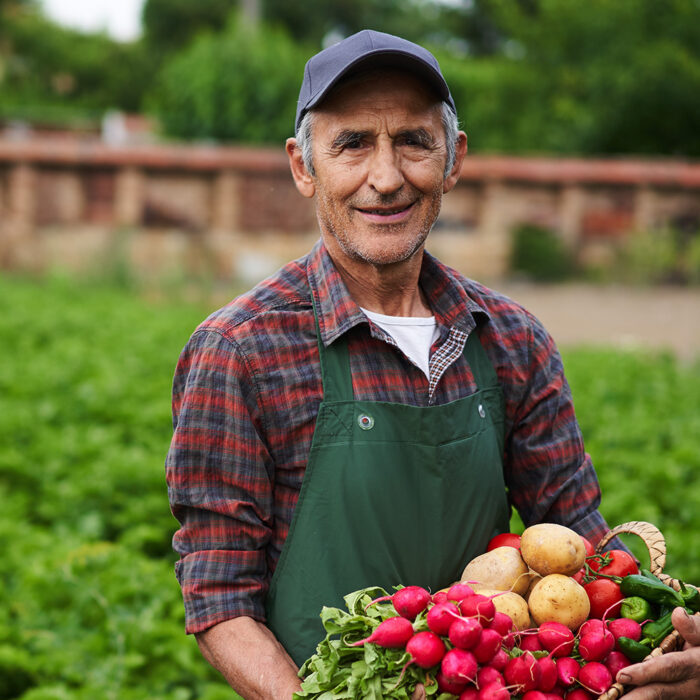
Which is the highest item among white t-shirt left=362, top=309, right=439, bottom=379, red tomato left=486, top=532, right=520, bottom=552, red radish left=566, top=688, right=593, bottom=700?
white t-shirt left=362, top=309, right=439, bottom=379

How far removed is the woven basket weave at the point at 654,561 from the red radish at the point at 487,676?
0.22 meters

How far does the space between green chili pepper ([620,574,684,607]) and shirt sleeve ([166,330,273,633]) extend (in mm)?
783

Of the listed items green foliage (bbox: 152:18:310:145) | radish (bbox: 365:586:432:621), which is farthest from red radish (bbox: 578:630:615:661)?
green foliage (bbox: 152:18:310:145)

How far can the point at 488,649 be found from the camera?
176 centimetres

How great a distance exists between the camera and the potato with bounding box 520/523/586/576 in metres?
2.03

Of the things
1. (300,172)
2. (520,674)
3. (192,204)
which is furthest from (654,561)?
(192,204)

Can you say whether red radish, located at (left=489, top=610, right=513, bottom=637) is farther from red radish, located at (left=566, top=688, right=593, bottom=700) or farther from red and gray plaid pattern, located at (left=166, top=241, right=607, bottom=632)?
red and gray plaid pattern, located at (left=166, top=241, right=607, bottom=632)

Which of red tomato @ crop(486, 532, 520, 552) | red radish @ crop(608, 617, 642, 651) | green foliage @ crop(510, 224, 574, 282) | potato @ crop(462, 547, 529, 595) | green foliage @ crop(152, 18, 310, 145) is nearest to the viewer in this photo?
red radish @ crop(608, 617, 642, 651)

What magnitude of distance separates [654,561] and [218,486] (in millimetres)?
970

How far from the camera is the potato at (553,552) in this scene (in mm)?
2033

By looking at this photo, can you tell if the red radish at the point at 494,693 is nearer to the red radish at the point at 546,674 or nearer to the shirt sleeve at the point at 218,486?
the red radish at the point at 546,674

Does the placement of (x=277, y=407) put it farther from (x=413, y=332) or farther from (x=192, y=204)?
(x=192, y=204)

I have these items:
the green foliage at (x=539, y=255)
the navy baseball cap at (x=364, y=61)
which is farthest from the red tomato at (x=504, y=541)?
the green foliage at (x=539, y=255)

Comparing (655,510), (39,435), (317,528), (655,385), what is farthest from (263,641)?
(655,385)
